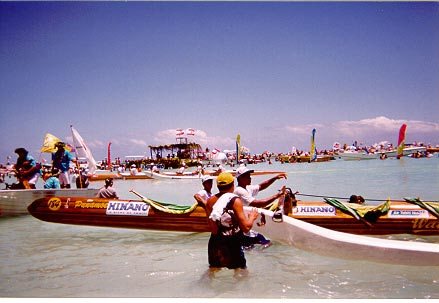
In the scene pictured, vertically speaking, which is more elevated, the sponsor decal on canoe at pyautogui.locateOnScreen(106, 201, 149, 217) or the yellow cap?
the yellow cap

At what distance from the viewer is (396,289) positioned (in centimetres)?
320

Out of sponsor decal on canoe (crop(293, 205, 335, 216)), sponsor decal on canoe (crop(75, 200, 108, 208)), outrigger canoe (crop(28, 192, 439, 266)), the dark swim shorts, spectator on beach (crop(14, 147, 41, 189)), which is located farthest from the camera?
spectator on beach (crop(14, 147, 41, 189))

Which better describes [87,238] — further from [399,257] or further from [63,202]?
[399,257]

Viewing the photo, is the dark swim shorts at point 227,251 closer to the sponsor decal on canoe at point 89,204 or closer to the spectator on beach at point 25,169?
the sponsor decal on canoe at point 89,204

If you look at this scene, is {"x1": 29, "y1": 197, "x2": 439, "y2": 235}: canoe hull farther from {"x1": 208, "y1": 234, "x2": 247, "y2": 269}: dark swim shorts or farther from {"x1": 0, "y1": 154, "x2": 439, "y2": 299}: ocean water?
{"x1": 208, "y1": 234, "x2": 247, "y2": 269}: dark swim shorts

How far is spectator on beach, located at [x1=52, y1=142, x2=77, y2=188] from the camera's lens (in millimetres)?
7883

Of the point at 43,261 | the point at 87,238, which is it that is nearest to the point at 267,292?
the point at 43,261

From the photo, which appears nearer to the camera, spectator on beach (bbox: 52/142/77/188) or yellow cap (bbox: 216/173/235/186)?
yellow cap (bbox: 216/173/235/186)

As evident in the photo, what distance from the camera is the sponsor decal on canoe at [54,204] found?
6234mm

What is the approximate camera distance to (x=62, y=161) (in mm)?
8031

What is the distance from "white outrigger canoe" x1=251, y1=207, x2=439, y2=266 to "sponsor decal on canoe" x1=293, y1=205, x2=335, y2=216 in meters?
1.42

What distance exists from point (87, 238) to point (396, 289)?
4.63 meters

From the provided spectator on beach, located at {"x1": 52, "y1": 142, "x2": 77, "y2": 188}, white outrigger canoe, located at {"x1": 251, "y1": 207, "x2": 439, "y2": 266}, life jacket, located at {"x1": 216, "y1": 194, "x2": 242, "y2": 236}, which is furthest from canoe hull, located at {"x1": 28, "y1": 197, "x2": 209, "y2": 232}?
life jacket, located at {"x1": 216, "y1": 194, "x2": 242, "y2": 236}

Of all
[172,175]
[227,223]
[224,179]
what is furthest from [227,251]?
[172,175]
